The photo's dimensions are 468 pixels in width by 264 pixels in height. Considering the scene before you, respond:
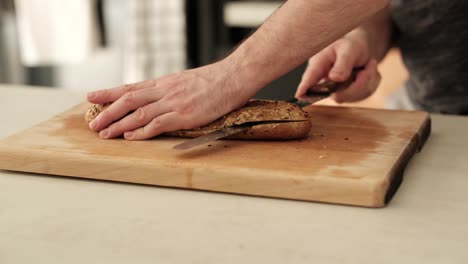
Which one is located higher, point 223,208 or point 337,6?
point 337,6

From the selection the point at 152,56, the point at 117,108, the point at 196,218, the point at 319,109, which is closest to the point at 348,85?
the point at 319,109

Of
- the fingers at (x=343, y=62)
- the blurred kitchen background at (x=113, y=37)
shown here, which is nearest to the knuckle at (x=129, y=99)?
the fingers at (x=343, y=62)

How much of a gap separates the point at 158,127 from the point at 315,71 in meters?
0.41

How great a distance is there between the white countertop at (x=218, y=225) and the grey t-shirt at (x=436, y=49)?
55cm

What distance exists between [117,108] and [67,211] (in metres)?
0.25

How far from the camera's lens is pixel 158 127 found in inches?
42.8

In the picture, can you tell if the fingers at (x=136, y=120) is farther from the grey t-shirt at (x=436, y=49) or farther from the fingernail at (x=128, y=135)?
the grey t-shirt at (x=436, y=49)

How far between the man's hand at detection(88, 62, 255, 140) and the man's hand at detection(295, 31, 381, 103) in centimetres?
26

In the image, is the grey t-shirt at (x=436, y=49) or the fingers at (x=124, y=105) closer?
the fingers at (x=124, y=105)

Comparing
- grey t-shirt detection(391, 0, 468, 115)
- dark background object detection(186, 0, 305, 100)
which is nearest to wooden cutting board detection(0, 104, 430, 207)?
grey t-shirt detection(391, 0, 468, 115)

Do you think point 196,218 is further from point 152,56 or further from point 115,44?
point 115,44

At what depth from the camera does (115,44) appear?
370 cm

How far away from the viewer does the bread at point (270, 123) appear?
107 cm

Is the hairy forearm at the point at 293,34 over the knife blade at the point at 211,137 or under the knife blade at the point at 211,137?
over
